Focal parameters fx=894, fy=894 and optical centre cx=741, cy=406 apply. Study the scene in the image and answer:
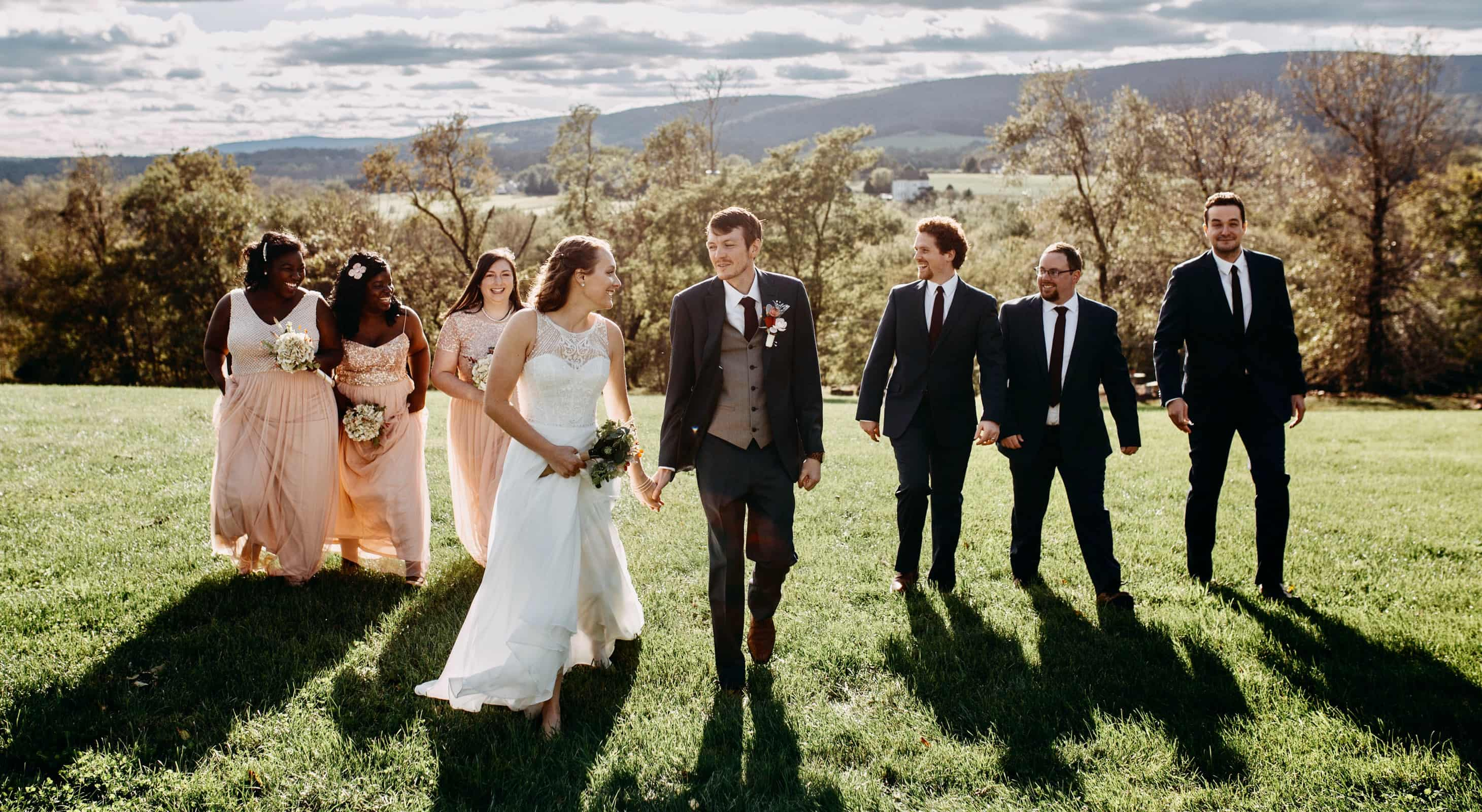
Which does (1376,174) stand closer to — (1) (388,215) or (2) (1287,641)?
(2) (1287,641)

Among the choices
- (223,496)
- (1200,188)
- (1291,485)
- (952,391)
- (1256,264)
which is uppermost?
(1200,188)

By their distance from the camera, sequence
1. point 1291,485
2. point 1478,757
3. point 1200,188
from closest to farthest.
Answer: point 1478,757
point 1291,485
point 1200,188

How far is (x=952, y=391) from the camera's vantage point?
6441 millimetres

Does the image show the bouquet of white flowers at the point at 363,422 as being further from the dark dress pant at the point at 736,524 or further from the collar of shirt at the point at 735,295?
the collar of shirt at the point at 735,295

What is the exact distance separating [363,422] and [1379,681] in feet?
22.3

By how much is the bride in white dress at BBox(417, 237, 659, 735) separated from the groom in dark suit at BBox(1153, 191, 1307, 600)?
406 centimetres

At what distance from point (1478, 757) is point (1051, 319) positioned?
3.40 m

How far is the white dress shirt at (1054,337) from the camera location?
20.9 ft

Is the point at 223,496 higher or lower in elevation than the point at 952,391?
lower

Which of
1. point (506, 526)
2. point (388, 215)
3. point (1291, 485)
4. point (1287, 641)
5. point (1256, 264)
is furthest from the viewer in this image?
point (388, 215)

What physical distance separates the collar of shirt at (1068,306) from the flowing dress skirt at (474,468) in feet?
13.6

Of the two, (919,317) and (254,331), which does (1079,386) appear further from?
(254,331)

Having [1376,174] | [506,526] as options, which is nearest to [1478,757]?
[506,526]

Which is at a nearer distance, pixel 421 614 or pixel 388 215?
pixel 421 614
